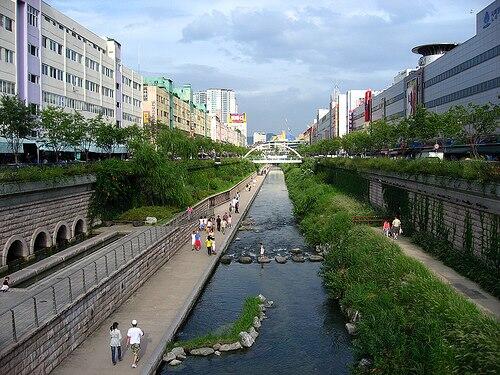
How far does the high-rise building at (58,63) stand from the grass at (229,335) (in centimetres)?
2970

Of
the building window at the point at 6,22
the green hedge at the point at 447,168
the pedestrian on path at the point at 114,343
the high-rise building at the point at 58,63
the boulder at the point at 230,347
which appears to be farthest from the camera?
the high-rise building at the point at 58,63

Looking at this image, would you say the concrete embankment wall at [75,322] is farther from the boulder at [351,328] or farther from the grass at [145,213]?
the grass at [145,213]

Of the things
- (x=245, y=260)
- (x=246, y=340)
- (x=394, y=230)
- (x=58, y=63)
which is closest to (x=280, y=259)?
(x=245, y=260)

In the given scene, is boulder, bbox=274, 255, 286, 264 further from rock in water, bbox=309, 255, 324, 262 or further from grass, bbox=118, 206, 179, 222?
grass, bbox=118, 206, 179, 222

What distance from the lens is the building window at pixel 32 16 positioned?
4834cm

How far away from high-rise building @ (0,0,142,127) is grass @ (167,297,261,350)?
1169 inches

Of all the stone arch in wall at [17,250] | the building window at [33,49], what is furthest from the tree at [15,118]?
the building window at [33,49]

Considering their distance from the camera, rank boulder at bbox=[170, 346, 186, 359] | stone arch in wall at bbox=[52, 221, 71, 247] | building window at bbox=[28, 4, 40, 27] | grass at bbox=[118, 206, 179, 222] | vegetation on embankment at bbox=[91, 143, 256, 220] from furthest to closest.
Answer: building window at bbox=[28, 4, 40, 27] → grass at bbox=[118, 206, 179, 222] → vegetation on embankment at bbox=[91, 143, 256, 220] → stone arch in wall at bbox=[52, 221, 71, 247] → boulder at bbox=[170, 346, 186, 359]

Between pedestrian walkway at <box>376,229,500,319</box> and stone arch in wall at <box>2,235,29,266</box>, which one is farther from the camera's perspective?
stone arch in wall at <box>2,235,29,266</box>

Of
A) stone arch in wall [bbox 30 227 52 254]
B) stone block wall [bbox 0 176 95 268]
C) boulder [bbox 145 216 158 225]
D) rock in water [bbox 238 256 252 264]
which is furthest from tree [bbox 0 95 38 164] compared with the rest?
rock in water [bbox 238 256 252 264]

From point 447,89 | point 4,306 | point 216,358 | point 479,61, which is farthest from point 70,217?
point 447,89

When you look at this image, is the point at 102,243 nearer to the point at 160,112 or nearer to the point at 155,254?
the point at 155,254

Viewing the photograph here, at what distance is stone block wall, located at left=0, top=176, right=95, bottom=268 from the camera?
26.9 meters

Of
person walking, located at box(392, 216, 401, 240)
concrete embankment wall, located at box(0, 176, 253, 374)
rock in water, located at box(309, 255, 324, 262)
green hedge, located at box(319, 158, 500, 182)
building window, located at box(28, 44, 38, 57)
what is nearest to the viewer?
concrete embankment wall, located at box(0, 176, 253, 374)
